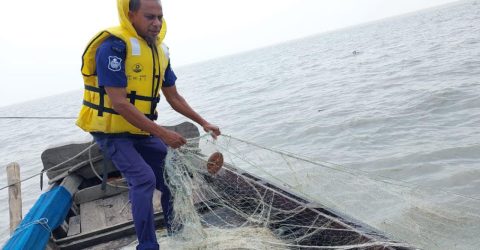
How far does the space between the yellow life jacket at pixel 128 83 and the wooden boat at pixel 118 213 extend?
3.30 ft

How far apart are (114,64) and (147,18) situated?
458 millimetres

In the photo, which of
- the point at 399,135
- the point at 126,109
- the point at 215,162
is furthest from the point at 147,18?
the point at 399,135

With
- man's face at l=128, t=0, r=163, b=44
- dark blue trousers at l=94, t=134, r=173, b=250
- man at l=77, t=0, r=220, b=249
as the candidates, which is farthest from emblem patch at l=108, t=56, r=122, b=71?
dark blue trousers at l=94, t=134, r=173, b=250

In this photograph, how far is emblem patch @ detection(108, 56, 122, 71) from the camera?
282 centimetres

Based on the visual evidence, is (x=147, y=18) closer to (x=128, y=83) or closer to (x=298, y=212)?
(x=128, y=83)

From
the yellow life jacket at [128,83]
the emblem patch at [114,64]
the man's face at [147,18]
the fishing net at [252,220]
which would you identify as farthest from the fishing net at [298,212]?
the man's face at [147,18]

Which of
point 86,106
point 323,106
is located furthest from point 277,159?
point 323,106

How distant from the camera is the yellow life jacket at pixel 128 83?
120 inches

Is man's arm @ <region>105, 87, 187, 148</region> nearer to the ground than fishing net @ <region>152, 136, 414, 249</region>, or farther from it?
farther from it

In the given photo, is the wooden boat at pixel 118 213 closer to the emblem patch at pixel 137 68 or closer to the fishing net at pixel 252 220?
the fishing net at pixel 252 220

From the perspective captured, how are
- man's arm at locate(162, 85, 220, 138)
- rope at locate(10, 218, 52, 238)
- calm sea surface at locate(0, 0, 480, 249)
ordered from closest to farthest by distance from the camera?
rope at locate(10, 218, 52, 238) → man's arm at locate(162, 85, 220, 138) → calm sea surface at locate(0, 0, 480, 249)

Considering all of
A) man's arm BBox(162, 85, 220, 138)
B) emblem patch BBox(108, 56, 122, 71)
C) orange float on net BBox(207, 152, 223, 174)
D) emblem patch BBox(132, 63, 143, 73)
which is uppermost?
emblem patch BBox(108, 56, 122, 71)

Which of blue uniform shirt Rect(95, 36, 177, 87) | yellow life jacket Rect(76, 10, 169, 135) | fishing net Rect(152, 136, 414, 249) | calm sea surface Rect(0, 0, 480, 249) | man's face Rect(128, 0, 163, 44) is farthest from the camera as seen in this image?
calm sea surface Rect(0, 0, 480, 249)

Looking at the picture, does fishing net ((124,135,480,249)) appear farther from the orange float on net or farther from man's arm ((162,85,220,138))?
man's arm ((162,85,220,138))
